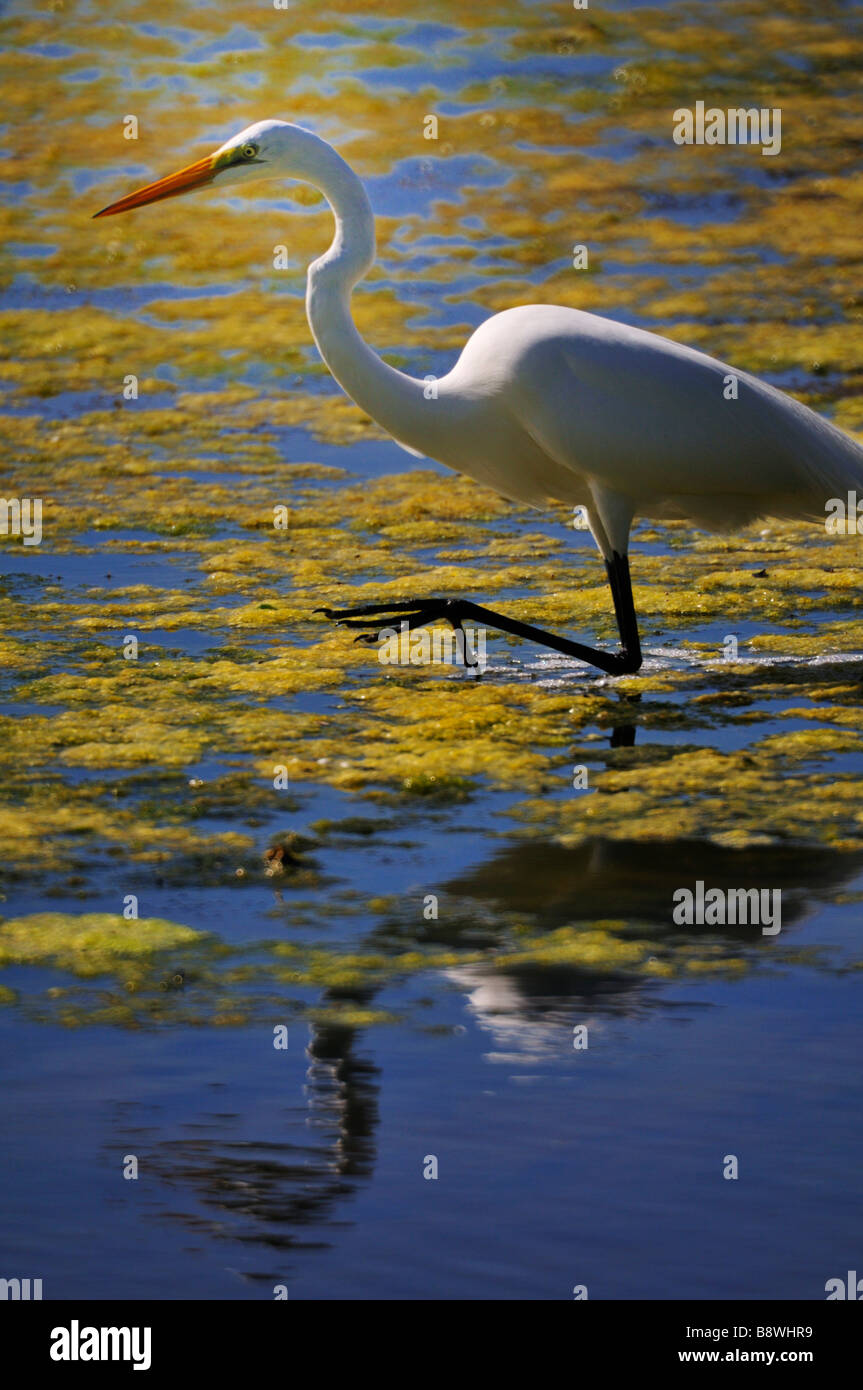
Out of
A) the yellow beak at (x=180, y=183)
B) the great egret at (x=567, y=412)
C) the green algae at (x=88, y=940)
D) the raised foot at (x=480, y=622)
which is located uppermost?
the yellow beak at (x=180, y=183)

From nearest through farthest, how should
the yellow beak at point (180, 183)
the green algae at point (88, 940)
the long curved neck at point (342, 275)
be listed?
1. the green algae at point (88, 940)
2. the long curved neck at point (342, 275)
3. the yellow beak at point (180, 183)

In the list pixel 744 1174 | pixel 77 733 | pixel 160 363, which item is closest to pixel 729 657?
pixel 77 733

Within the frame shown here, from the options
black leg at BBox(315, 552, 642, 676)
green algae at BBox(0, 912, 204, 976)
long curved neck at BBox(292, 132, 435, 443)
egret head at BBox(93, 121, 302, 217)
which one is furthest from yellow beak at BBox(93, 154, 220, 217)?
green algae at BBox(0, 912, 204, 976)

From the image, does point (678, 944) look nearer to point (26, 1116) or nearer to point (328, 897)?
point (328, 897)

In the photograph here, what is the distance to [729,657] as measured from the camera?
253 inches

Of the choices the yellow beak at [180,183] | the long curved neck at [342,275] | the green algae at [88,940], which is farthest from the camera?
the yellow beak at [180,183]

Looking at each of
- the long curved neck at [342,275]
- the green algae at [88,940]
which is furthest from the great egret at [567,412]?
the green algae at [88,940]

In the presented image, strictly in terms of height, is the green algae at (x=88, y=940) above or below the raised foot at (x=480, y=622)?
below

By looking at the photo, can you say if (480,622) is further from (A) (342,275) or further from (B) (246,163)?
(B) (246,163)

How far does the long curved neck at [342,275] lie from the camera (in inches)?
222

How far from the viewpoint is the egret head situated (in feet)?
18.6

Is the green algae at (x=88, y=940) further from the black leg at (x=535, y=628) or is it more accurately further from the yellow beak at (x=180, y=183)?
the yellow beak at (x=180, y=183)

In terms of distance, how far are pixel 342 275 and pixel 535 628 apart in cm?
132

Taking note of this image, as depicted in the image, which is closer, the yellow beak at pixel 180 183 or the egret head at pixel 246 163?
the egret head at pixel 246 163
